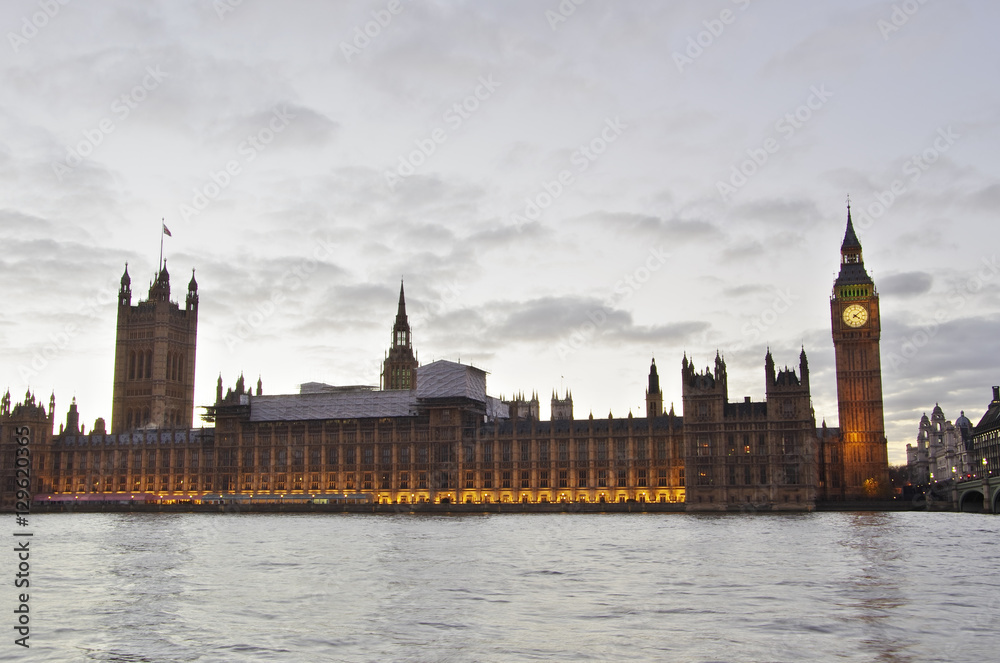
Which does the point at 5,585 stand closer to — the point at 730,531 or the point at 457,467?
the point at 730,531

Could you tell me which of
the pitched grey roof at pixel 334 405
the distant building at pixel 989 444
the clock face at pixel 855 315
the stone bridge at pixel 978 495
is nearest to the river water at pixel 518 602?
the stone bridge at pixel 978 495

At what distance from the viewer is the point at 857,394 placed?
182m

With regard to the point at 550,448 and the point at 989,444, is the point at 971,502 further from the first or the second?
the point at 550,448

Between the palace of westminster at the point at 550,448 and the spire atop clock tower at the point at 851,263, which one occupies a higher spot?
the spire atop clock tower at the point at 851,263

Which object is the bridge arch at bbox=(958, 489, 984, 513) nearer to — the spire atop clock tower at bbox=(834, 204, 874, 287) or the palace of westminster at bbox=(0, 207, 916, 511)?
the palace of westminster at bbox=(0, 207, 916, 511)

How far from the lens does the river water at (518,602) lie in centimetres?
3231

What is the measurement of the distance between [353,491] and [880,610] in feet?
497

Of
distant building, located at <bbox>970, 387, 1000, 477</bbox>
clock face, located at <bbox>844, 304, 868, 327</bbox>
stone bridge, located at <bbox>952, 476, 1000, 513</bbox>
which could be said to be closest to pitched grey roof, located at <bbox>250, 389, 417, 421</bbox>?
clock face, located at <bbox>844, 304, 868, 327</bbox>

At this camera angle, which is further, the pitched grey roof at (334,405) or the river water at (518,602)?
the pitched grey roof at (334,405)

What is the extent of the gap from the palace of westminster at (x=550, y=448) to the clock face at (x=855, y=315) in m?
0.25

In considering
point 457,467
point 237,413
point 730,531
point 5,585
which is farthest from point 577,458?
point 5,585

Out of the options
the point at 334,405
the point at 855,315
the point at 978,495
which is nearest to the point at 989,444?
the point at 978,495

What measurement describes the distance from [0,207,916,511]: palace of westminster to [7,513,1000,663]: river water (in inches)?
3171

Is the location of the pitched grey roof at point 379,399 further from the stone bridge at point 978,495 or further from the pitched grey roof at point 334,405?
the stone bridge at point 978,495
